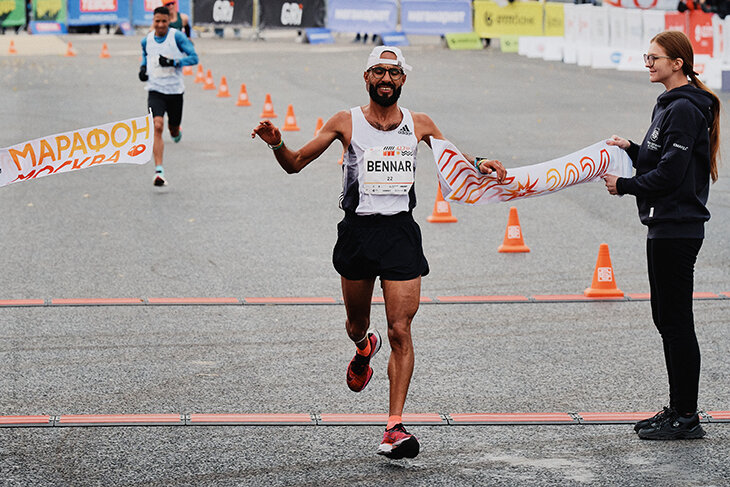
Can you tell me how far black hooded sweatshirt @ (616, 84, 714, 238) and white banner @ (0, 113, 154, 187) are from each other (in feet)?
9.54

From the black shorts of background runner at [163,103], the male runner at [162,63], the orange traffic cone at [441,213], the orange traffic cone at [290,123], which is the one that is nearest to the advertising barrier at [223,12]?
the orange traffic cone at [290,123]

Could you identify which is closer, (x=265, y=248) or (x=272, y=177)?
(x=265, y=248)

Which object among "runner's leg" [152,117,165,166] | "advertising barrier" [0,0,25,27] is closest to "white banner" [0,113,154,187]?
"runner's leg" [152,117,165,166]

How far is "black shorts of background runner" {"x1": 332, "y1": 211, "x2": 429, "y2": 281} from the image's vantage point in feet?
20.4

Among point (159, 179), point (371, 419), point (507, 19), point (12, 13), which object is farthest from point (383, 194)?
point (12, 13)

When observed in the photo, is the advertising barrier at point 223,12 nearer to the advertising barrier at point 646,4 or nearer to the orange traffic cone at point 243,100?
the advertising barrier at point 646,4

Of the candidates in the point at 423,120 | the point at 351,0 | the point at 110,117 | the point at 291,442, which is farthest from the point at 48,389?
the point at 351,0

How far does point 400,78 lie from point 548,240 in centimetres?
589

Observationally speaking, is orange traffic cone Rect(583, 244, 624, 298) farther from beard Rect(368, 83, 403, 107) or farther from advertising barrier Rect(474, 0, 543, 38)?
advertising barrier Rect(474, 0, 543, 38)

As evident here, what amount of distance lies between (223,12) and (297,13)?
2478mm

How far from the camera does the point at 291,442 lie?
6125 mm

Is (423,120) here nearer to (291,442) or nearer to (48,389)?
(291,442)

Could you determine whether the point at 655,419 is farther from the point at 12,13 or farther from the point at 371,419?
the point at 12,13

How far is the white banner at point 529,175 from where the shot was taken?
6801 mm
